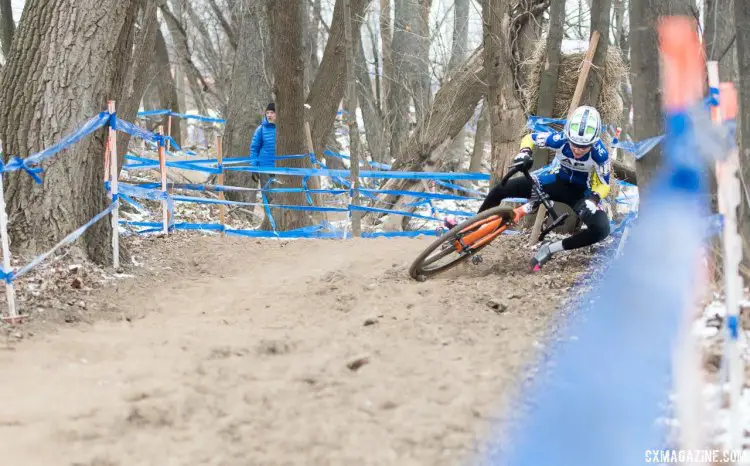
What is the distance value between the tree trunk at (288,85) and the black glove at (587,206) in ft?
17.9

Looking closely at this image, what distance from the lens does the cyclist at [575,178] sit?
20.4ft

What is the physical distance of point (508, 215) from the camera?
6.39 meters

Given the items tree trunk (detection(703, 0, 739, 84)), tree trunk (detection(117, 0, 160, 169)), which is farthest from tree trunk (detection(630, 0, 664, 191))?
tree trunk (detection(117, 0, 160, 169))

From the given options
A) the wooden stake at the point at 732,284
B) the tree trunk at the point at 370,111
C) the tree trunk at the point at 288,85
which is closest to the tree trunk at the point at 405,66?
the tree trunk at the point at 370,111

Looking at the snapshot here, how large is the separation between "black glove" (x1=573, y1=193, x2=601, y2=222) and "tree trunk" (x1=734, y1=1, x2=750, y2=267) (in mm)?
1718

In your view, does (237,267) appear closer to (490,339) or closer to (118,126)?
(118,126)

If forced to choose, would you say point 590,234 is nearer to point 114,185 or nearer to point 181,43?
point 114,185

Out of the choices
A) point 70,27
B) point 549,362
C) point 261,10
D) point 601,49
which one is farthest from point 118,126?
point 261,10

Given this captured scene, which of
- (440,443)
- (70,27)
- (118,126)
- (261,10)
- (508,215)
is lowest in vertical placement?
(440,443)

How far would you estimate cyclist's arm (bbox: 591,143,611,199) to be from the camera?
641 centimetres

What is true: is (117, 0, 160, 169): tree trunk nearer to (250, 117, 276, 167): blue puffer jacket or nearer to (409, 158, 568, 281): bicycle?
(250, 117, 276, 167): blue puffer jacket

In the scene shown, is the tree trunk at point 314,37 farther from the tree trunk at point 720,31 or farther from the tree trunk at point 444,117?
the tree trunk at point 720,31

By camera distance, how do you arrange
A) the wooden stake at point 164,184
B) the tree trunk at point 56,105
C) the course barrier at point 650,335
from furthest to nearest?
1. the wooden stake at point 164,184
2. the tree trunk at point 56,105
3. the course barrier at point 650,335

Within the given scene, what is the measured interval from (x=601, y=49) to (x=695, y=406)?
5266 mm
